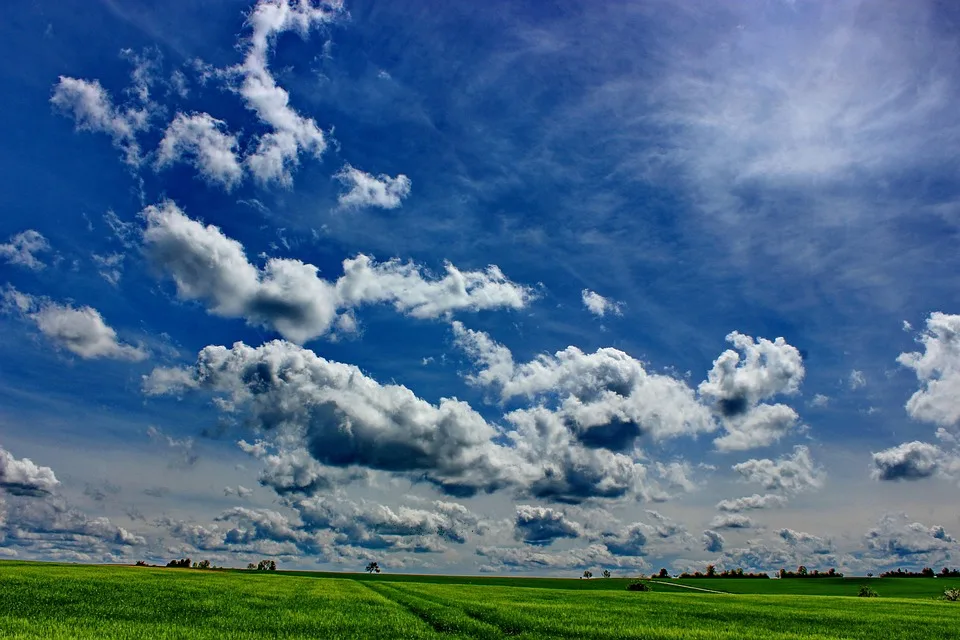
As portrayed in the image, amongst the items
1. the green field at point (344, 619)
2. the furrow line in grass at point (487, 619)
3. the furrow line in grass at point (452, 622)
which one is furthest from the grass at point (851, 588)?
the furrow line in grass at point (452, 622)

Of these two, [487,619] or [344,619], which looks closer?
[344,619]

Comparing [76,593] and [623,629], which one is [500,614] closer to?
[623,629]

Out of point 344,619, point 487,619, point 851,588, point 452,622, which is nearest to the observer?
point 344,619

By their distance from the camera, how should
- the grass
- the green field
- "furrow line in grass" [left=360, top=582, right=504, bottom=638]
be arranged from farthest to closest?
1. the grass
2. "furrow line in grass" [left=360, top=582, right=504, bottom=638]
3. the green field

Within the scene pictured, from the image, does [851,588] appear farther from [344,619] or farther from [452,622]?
[344,619]

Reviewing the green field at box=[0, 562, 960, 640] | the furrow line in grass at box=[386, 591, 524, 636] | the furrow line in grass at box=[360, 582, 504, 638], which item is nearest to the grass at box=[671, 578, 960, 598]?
the green field at box=[0, 562, 960, 640]

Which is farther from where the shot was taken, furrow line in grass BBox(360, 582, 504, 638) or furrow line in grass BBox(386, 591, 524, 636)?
furrow line in grass BBox(386, 591, 524, 636)

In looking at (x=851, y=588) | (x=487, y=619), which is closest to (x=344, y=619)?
(x=487, y=619)

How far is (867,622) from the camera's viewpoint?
37625 mm

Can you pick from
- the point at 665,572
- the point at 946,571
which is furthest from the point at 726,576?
the point at 946,571

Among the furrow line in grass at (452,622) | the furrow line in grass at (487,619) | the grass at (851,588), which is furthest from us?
the grass at (851,588)

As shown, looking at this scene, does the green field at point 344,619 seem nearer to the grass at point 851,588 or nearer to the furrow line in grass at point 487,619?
the furrow line in grass at point 487,619

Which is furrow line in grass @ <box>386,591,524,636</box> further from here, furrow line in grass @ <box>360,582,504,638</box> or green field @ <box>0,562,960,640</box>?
furrow line in grass @ <box>360,582,504,638</box>

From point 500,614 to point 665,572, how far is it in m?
171
